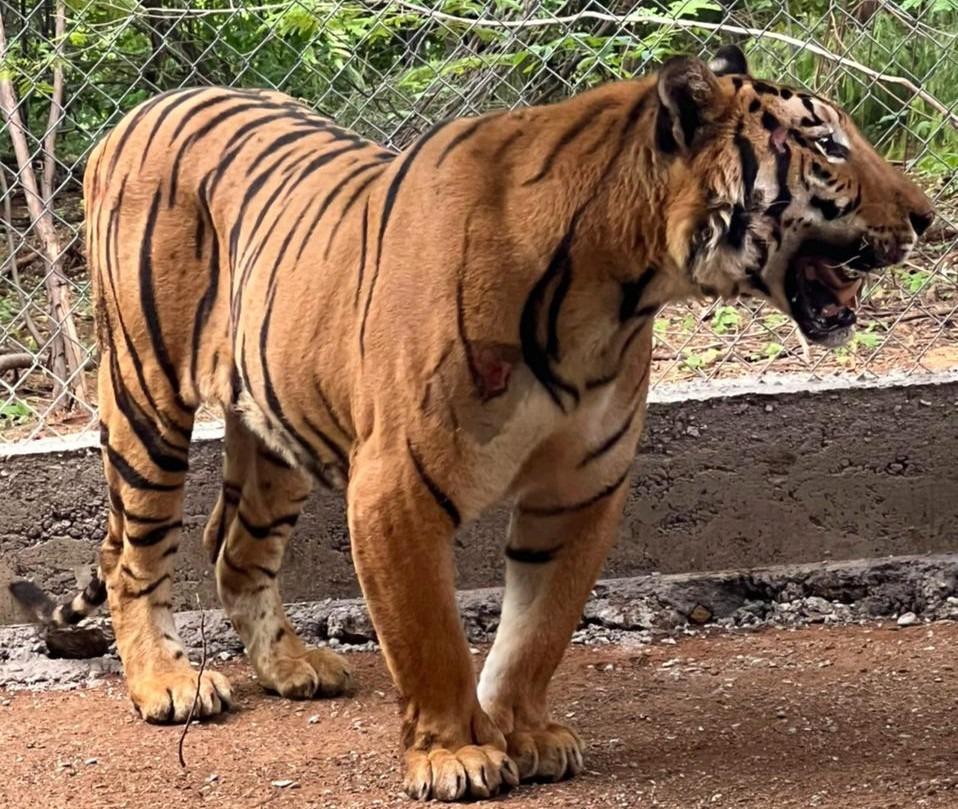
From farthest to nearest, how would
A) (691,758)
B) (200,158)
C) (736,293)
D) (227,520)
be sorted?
1. (227,520)
2. (200,158)
3. (691,758)
4. (736,293)

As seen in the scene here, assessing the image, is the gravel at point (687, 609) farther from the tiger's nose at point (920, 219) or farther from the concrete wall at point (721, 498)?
the tiger's nose at point (920, 219)

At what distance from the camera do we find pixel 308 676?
14.7 ft

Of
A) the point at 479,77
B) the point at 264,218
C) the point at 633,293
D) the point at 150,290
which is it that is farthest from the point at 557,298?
the point at 479,77

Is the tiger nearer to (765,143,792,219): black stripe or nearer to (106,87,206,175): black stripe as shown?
(765,143,792,219): black stripe

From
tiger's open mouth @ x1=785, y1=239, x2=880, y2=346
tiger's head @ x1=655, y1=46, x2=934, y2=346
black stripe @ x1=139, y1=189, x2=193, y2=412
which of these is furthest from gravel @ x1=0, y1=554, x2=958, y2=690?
tiger's head @ x1=655, y1=46, x2=934, y2=346

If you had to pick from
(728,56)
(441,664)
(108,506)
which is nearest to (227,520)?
(108,506)

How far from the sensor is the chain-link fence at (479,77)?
5094 mm

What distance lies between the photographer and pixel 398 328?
3523 millimetres

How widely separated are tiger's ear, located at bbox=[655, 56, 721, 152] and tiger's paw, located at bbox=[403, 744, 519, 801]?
1340mm

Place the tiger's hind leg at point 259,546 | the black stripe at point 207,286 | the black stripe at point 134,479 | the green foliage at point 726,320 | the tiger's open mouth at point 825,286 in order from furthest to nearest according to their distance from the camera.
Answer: the green foliage at point 726,320 < the tiger's hind leg at point 259,546 < the black stripe at point 134,479 < the black stripe at point 207,286 < the tiger's open mouth at point 825,286

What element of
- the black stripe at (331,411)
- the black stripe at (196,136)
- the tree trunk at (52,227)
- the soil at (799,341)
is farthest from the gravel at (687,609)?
the black stripe at (196,136)

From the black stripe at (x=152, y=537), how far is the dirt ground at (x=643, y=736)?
0.45m

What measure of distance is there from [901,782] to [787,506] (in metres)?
1.47

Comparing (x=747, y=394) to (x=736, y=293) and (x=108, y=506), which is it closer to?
(x=736, y=293)
